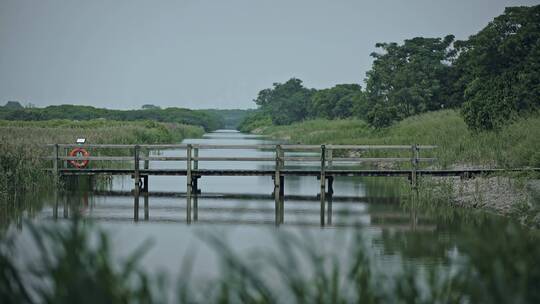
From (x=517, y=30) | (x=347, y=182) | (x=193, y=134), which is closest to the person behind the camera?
(x=347, y=182)

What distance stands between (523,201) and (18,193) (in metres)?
12.1

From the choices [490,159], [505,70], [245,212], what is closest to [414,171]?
[490,159]

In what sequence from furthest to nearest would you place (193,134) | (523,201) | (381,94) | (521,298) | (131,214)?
1. (193,134)
2. (381,94)
3. (131,214)
4. (523,201)
5. (521,298)

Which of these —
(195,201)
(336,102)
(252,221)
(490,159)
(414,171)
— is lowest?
(252,221)

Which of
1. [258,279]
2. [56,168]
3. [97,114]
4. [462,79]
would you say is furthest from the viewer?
[97,114]

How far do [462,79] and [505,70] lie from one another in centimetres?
1424

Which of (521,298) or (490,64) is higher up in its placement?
(490,64)

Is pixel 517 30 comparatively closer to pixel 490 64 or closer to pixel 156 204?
pixel 490 64

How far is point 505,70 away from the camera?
37.2 metres

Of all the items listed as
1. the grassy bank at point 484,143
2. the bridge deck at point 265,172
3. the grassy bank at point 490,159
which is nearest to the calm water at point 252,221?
the bridge deck at point 265,172

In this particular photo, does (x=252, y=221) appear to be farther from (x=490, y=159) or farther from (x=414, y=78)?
(x=414, y=78)

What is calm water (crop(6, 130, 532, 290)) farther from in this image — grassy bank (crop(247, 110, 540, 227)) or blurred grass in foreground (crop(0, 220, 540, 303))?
blurred grass in foreground (crop(0, 220, 540, 303))

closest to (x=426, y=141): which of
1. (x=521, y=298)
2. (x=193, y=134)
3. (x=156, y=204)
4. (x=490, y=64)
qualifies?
(x=490, y=64)

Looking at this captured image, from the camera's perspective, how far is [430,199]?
22.9 meters
